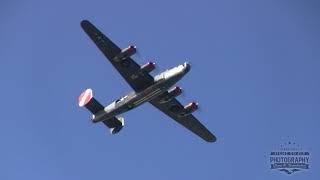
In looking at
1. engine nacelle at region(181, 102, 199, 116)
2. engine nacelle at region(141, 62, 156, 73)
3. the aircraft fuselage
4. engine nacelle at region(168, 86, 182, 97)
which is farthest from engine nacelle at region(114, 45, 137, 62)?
engine nacelle at region(181, 102, 199, 116)

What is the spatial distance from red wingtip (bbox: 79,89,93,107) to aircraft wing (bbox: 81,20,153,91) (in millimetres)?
Result: 5627

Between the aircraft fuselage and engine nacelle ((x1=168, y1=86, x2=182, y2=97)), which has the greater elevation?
engine nacelle ((x1=168, y1=86, x2=182, y2=97))

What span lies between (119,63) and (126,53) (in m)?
2.20

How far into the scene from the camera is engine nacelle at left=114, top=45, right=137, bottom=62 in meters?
89.2

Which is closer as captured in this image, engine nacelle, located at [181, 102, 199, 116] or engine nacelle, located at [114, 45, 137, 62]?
engine nacelle, located at [114, 45, 137, 62]

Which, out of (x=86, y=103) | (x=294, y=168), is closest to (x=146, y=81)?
(x=86, y=103)

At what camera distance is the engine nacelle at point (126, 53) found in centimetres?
8919

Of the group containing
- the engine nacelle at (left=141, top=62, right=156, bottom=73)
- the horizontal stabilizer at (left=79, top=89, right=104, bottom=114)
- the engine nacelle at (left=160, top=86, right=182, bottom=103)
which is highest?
the engine nacelle at (left=141, top=62, right=156, bottom=73)

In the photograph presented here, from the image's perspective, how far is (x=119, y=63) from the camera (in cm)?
9150

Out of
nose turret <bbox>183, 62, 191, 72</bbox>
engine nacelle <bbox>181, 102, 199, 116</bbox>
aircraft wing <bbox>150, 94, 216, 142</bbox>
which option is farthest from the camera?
aircraft wing <bbox>150, 94, 216, 142</bbox>

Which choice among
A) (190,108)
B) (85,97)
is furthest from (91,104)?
(190,108)

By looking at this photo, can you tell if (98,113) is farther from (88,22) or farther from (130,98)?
(88,22)

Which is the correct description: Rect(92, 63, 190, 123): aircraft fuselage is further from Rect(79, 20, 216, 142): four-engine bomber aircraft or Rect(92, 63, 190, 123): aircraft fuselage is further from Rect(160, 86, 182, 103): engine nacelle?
Rect(160, 86, 182, 103): engine nacelle

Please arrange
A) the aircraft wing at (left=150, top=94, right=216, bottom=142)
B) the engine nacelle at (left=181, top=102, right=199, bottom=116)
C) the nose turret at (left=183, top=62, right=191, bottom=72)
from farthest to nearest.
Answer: the aircraft wing at (left=150, top=94, right=216, bottom=142) < the engine nacelle at (left=181, top=102, right=199, bottom=116) < the nose turret at (left=183, top=62, right=191, bottom=72)
